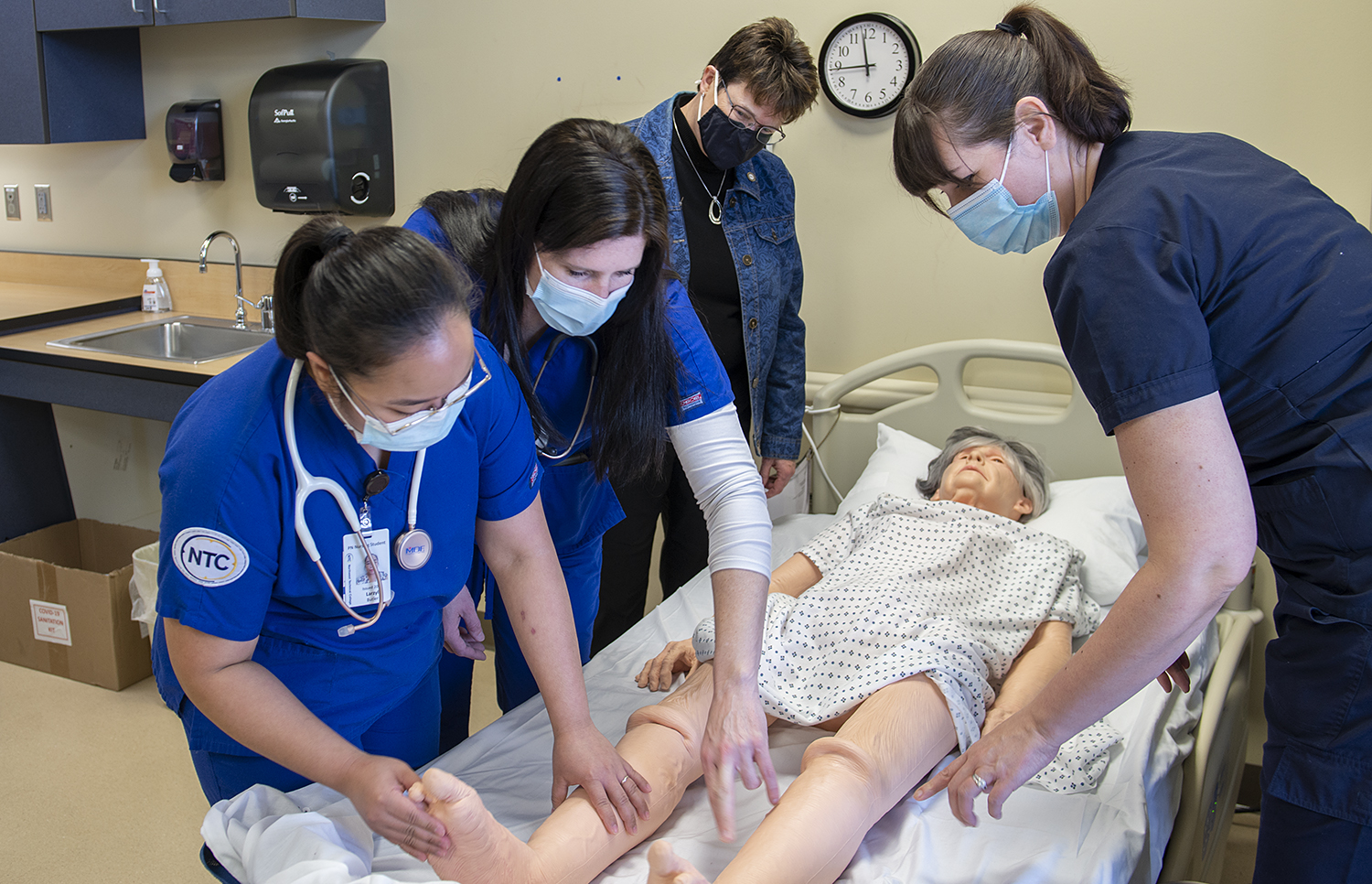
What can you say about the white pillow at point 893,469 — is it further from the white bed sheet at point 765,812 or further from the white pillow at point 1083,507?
the white bed sheet at point 765,812

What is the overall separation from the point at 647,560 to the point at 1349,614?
1.45 metres

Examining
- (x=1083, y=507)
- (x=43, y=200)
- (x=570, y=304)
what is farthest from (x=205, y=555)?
(x=43, y=200)

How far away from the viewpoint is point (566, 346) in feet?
4.43

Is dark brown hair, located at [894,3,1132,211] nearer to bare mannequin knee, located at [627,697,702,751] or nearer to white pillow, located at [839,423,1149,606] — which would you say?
bare mannequin knee, located at [627,697,702,751]

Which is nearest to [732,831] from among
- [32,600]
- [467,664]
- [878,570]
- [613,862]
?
[613,862]

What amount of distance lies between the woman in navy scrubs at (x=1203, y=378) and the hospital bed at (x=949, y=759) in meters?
0.20

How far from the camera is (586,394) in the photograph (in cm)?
139

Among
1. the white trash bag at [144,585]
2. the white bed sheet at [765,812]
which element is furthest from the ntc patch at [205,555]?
the white trash bag at [144,585]

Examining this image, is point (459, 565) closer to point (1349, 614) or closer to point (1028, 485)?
point (1349, 614)

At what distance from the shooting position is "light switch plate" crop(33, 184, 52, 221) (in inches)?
137

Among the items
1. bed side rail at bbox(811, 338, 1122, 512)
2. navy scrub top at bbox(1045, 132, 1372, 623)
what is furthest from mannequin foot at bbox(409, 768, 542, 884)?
bed side rail at bbox(811, 338, 1122, 512)

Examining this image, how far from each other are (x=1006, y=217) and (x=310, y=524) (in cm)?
84

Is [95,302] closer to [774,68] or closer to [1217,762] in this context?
[774,68]

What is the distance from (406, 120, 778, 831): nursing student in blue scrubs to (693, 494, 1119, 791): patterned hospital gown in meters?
0.31
